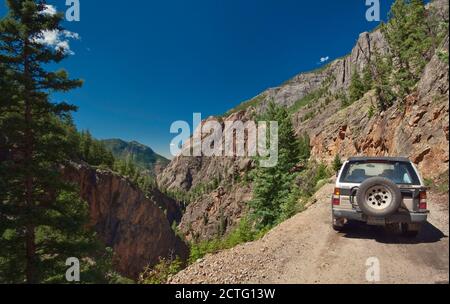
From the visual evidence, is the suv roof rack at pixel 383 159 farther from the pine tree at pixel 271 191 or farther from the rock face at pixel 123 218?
the rock face at pixel 123 218

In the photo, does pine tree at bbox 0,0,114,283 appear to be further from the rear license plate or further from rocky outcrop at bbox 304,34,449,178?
rocky outcrop at bbox 304,34,449,178

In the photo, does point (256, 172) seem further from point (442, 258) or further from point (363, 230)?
point (442, 258)

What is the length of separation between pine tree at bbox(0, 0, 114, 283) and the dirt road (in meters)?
6.55

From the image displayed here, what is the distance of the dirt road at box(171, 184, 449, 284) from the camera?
6.48 m

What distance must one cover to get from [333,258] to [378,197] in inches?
79.9

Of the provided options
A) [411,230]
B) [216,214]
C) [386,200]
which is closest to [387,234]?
[411,230]

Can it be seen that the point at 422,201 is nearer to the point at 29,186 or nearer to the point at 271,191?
the point at 29,186

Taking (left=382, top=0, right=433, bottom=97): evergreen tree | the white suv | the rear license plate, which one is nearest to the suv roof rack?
the white suv

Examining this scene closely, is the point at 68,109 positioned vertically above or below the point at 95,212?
above

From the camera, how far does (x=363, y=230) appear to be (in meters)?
9.29

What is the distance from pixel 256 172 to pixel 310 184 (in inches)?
185

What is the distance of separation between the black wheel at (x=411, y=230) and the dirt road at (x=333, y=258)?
7.0 inches

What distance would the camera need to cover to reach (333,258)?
7.52 metres
